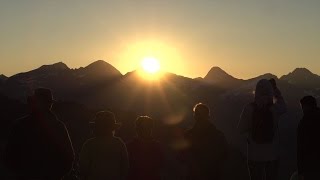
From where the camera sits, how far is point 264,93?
35.5 feet

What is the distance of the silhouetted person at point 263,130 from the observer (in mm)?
10898

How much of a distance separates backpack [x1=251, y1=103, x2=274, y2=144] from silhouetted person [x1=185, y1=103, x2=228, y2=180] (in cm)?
96

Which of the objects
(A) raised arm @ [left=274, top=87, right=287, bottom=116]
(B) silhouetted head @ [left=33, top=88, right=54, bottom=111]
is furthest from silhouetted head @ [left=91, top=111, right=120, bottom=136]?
(A) raised arm @ [left=274, top=87, right=287, bottom=116]

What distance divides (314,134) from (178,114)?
18535cm

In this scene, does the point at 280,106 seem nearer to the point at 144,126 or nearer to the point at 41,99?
the point at 144,126

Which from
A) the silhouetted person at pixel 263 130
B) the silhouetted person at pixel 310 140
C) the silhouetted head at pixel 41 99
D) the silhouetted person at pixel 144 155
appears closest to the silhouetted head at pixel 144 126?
the silhouetted person at pixel 144 155

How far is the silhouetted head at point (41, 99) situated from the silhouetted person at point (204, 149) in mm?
3215

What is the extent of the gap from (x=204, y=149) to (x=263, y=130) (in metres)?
1.54

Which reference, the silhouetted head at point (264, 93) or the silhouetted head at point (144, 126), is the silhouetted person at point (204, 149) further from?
the silhouetted head at point (264, 93)

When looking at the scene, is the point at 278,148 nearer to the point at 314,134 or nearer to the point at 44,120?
the point at 314,134

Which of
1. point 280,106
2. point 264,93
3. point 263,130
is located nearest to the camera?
point 264,93

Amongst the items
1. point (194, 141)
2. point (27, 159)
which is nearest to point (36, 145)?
point (27, 159)

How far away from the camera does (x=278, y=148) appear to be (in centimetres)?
1117

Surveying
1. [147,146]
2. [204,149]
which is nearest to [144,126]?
[147,146]
